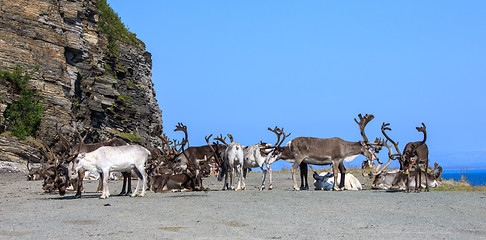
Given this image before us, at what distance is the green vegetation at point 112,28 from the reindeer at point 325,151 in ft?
128

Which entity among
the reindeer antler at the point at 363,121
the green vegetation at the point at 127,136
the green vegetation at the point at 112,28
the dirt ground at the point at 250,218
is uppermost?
the green vegetation at the point at 112,28

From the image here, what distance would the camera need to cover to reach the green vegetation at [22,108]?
39562 mm

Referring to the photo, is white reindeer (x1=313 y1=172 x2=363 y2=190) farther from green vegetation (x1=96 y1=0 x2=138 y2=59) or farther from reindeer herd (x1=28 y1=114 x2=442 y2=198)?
green vegetation (x1=96 y1=0 x2=138 y2=59)

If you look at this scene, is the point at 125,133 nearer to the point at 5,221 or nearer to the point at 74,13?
A: the point at 74,13

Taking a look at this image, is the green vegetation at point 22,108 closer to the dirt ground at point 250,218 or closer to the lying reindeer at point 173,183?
the lying reindeer at point 173,183

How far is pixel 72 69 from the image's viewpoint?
46531 millimetres

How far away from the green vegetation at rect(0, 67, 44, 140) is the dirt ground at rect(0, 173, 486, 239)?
2378 centimetres

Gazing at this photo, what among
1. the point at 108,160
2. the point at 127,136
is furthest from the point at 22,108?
the point at 108,160

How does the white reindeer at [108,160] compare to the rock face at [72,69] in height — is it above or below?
below

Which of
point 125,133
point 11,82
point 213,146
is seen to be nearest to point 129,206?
point 213,146

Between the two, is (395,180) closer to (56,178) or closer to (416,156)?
(416,156)

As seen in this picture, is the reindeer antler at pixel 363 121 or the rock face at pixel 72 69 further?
the rock face at pixel 72 69

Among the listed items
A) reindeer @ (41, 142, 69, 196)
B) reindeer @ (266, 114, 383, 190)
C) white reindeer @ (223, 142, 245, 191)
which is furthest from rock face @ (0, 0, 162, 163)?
reindeer @ (266, 114, 383, 190)

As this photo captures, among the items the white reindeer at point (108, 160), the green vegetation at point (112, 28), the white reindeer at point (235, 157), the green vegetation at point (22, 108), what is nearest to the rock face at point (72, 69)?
the green vegetation at point (22, 108)
